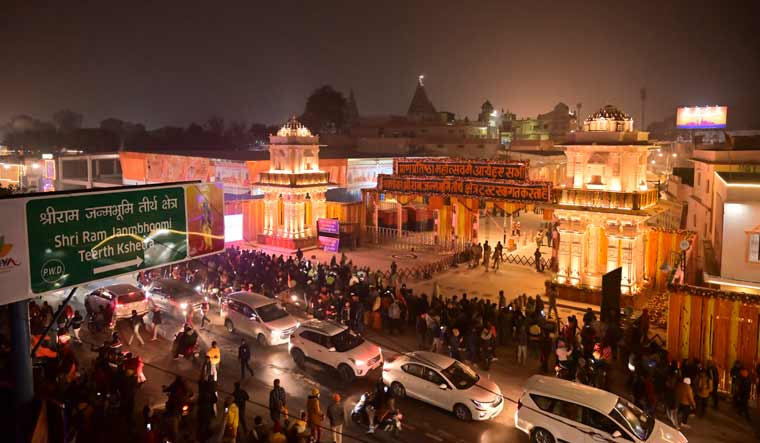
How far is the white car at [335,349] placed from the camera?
48.9 feet

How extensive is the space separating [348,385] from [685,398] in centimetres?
814

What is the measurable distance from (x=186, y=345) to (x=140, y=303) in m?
5.16

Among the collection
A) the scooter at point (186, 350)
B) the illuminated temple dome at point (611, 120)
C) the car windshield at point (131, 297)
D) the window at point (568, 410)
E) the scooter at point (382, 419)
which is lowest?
the scooter at point (382, 419)

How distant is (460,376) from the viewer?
13.2m

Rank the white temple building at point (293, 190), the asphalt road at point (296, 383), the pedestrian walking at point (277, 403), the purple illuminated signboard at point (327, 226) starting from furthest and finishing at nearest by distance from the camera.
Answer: the white temple building at point (293, 190), the purple illuminated signboard at point (327, 226), the asphalt road at point (296, 383), the pedestrian walking at point (277, 403)

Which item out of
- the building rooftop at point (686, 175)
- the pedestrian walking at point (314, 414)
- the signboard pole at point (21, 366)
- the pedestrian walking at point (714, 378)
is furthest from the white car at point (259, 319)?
the building rooftop at point (686, 175)

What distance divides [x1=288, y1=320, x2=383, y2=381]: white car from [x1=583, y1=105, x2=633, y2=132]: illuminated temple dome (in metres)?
14.2

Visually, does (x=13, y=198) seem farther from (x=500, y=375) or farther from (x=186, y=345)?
(x=500, y=375)

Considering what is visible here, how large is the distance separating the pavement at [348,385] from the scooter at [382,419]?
192 mm

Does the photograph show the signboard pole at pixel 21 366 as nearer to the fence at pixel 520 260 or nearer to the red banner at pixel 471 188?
the red banner at pixel 471 188

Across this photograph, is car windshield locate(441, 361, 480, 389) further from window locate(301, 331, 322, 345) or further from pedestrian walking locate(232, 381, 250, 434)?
pedestrian walking locate(232, 381, 250, 434)

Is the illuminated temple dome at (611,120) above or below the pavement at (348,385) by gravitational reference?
above

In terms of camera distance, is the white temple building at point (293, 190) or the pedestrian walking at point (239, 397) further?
the white temple building at point (293, 190)

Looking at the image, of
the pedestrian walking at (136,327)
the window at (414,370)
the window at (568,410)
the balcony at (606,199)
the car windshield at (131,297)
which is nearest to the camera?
the window at (568,410)
